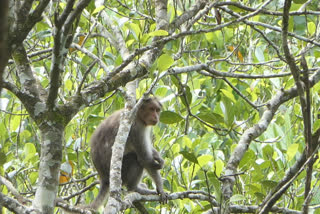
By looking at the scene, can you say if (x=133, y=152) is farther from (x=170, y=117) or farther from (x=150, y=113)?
(x=170, y=117)

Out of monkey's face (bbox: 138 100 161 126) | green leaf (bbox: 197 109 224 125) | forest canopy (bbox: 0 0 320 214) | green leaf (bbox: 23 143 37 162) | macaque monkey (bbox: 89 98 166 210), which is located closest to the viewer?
forest canopy (bbox: 0 0 320 214)

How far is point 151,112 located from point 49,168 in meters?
4.25

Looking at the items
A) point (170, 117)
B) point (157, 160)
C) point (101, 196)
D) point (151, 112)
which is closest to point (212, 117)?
point (170, 117)

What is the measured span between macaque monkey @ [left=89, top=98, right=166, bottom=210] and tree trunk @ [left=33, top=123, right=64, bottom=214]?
297 centimetres

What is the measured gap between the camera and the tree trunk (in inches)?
119

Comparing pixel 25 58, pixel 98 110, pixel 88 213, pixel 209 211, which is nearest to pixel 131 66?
pixel 25 58

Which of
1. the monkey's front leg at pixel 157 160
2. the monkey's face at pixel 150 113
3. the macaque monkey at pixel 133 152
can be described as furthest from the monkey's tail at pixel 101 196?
the monkey's face at pixel 150 113

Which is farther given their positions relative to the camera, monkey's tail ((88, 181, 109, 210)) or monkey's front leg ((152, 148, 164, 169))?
monkey's front leg ((152, 148, 164, 169))

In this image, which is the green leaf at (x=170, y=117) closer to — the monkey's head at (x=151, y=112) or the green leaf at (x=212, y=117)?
the green leaf at (x=212, y=117)

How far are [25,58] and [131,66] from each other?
39.3 inches

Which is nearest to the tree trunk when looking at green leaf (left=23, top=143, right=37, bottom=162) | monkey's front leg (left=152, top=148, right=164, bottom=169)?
green leaf (left=23, top=143, right=37, bottom=162)

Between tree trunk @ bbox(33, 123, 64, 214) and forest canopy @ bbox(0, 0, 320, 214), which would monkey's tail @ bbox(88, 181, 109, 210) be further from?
tree trunk @ bbox(33, 123, 64, 214)

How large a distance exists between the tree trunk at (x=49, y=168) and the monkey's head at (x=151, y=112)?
3.99 meters

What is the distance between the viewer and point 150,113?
7320 mm
